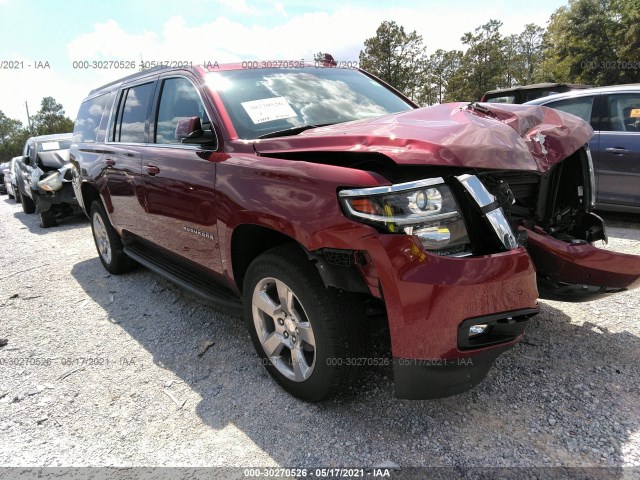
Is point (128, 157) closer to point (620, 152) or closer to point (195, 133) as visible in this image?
point (195, 133)

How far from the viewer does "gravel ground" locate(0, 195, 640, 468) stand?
209cm

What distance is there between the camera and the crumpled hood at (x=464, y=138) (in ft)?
6.10

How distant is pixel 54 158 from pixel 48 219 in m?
1.94

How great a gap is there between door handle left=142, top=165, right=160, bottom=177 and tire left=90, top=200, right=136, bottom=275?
160 cm

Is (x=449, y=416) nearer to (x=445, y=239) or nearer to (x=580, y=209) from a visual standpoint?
(x=445, y=239)

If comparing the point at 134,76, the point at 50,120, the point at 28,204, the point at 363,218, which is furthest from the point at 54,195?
the point at 50,120

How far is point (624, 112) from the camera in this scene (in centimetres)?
530

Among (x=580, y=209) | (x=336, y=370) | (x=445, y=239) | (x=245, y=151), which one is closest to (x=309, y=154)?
(x=245, y=151)

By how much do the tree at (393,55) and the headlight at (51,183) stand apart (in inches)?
1160

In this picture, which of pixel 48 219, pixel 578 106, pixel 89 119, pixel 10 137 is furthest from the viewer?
pixel 10 137

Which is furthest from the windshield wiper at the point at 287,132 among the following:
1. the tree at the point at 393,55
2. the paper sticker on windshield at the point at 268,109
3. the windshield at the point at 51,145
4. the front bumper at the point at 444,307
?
the tree at the point at 393,55

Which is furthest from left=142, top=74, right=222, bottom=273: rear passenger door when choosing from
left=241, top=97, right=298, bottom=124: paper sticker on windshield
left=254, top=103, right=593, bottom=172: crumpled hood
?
left=254, top=103, right=593, bottom=172: crumpled hood

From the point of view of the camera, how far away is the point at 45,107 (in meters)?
77.1

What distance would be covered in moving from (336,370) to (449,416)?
670 millimetres
